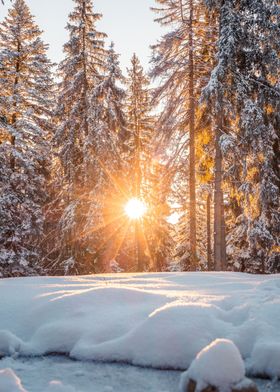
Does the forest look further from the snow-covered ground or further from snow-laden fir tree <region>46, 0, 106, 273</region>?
the snow-covered ground

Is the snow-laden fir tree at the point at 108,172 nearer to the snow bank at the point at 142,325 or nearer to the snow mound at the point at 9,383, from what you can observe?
the snow bank at the point at 142,325

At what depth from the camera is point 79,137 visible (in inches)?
758

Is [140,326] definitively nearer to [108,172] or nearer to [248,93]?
[248,93]

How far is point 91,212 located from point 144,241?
450 cm

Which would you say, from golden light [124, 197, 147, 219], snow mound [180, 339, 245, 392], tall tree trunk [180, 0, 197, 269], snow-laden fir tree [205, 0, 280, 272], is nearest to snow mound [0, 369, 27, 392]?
snow mound [180, 339, 245, 392]

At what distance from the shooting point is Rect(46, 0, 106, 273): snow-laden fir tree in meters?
17.8

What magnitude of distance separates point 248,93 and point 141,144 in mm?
11535

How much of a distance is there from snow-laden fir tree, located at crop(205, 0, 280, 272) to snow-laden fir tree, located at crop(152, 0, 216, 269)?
1477 mm

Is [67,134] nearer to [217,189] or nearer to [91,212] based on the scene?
[91,212]

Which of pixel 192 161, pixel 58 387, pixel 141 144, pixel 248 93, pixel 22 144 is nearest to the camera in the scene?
pixel 58 387

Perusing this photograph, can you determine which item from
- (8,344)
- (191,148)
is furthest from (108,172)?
(8,344)

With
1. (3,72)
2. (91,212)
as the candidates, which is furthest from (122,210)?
(3,72)

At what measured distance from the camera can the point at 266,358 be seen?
386cm

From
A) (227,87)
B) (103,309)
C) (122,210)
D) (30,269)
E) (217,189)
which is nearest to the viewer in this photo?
(103,309)
